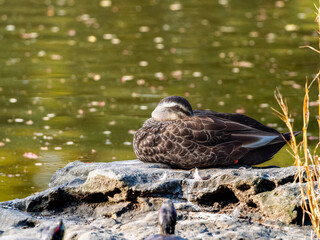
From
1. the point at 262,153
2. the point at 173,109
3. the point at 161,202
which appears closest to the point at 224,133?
the point at 262,153

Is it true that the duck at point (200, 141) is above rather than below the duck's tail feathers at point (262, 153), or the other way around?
above

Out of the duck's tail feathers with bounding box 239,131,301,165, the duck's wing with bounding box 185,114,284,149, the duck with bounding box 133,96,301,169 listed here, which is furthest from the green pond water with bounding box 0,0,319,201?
the duck's wing with bounding box 185,114,284,149

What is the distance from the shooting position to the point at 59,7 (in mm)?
23672

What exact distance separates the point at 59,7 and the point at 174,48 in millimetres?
8159

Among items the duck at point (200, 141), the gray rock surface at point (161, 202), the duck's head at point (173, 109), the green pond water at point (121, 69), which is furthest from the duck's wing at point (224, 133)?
the green pond water at point (121, 69)

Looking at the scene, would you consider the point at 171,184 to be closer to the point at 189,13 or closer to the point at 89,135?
the point at 89,135

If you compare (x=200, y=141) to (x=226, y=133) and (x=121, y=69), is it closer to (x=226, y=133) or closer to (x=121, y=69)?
(x=226, y=133)

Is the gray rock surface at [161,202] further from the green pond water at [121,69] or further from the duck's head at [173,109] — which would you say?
the green pond water at [121,69]

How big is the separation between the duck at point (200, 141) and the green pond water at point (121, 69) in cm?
163

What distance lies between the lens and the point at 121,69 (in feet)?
48.0

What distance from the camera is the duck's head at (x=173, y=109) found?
680cm

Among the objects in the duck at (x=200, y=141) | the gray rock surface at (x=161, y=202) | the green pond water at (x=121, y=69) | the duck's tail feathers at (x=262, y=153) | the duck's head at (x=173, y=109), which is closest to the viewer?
the gray rock surface at (x=161, y=202)

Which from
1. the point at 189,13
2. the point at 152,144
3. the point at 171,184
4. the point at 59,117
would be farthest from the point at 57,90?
the point at 189,13

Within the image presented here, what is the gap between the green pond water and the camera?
9422 mm
